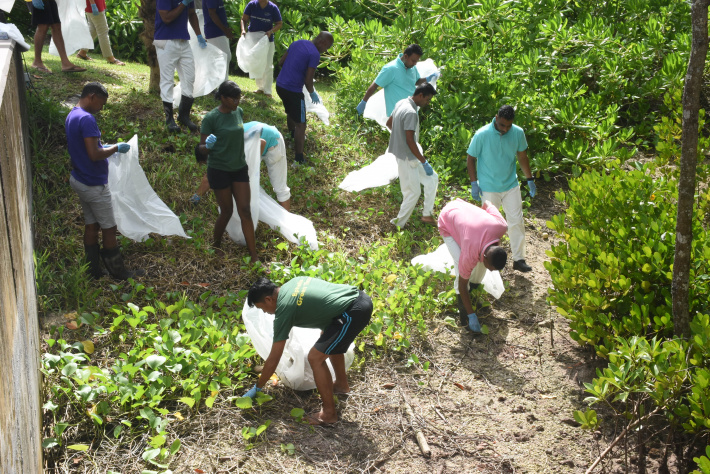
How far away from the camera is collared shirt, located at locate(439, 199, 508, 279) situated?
4.92 m

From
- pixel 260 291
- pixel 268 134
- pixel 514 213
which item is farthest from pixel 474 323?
pixel 268 134

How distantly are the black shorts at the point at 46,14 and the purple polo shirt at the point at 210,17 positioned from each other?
5.75ft

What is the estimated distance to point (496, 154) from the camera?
5957mm

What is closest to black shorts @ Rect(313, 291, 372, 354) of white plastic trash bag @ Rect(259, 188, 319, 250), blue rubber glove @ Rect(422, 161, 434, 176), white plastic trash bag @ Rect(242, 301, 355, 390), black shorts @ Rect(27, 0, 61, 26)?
white plastic trash bag @ Rect(242, 301, 355, 390)

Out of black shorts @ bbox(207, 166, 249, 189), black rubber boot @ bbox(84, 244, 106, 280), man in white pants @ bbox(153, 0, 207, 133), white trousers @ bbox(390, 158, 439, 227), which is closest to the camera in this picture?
black rubber boot @ bbox(84, 244, 106, 280)

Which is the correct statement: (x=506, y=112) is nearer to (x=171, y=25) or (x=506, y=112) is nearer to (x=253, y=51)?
(x=171, y=25)

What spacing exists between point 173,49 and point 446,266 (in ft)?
12.4

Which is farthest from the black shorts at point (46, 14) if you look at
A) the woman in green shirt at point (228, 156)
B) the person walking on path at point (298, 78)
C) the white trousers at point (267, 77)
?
the woman in green shirt at point (228, 156)

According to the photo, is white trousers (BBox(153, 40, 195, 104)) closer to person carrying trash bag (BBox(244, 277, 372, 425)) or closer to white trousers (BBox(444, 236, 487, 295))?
white trousers (BBox(444, 236, 487, 295))

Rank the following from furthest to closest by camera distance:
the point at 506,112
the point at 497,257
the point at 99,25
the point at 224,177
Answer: the point at 99,25, the point at 506,112, the point at 224,177, the point at 497,257

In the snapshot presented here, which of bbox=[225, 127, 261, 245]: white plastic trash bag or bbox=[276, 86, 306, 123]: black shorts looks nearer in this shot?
bbox=[225, 127, 261, 245]: white plastic trash bag

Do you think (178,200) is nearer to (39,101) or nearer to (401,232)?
(39,101)

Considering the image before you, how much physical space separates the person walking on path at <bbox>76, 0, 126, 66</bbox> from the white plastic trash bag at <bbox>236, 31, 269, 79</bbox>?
2024 mm

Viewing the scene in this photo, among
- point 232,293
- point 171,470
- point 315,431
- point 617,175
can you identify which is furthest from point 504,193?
point 171,470
